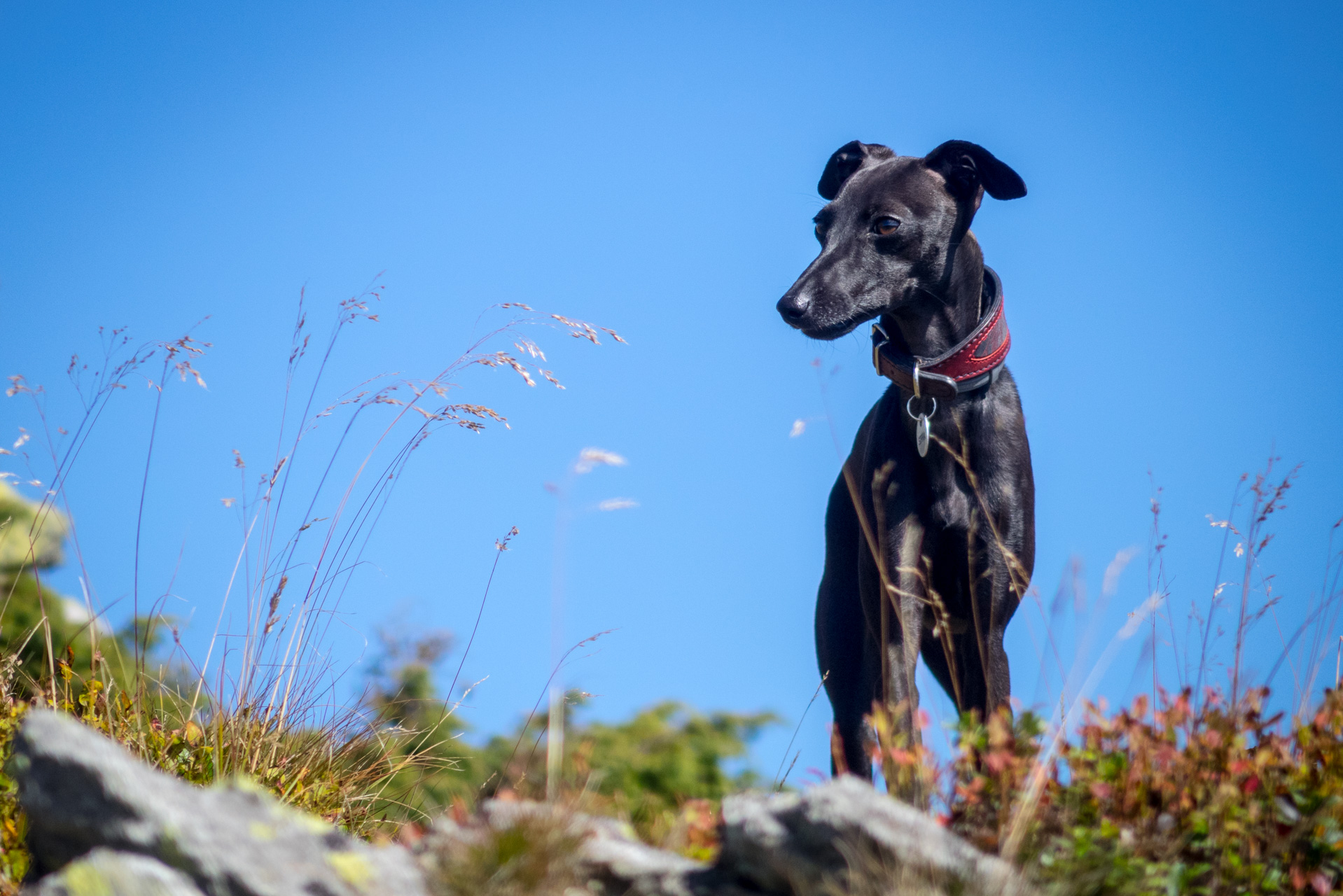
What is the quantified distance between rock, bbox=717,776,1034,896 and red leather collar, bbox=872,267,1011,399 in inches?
68.9

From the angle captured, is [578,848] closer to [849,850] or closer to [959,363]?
[849,850]

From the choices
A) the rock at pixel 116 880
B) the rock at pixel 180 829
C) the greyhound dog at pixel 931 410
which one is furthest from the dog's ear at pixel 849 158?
the rock at pixel 116 880

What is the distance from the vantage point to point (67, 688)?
3369 millimetres

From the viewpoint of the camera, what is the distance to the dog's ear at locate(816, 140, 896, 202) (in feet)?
14.3

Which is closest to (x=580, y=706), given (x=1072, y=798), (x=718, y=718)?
(x=1072, y=798)

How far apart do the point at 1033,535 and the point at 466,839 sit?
7.80 ft

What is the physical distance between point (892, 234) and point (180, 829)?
2.80m

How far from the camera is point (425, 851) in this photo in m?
2.27

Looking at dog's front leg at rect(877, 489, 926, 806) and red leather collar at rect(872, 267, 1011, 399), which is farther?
red leather collar at rect(872, 267, 1011, 399)

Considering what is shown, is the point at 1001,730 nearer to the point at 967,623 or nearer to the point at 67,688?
the point at 967,623

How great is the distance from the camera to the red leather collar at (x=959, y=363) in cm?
365

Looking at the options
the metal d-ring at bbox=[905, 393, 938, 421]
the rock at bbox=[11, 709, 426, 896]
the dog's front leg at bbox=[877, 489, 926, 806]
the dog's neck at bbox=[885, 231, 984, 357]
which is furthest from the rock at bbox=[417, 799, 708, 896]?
the dog's neck at bbox=[885, 231, 984, 357]

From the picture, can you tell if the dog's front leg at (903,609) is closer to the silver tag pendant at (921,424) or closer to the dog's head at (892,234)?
the silver tag pendant at (921,424)

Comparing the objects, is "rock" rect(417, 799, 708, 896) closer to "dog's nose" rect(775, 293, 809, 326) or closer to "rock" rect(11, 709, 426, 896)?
"rock" rect(11, 709, 426, 896)
